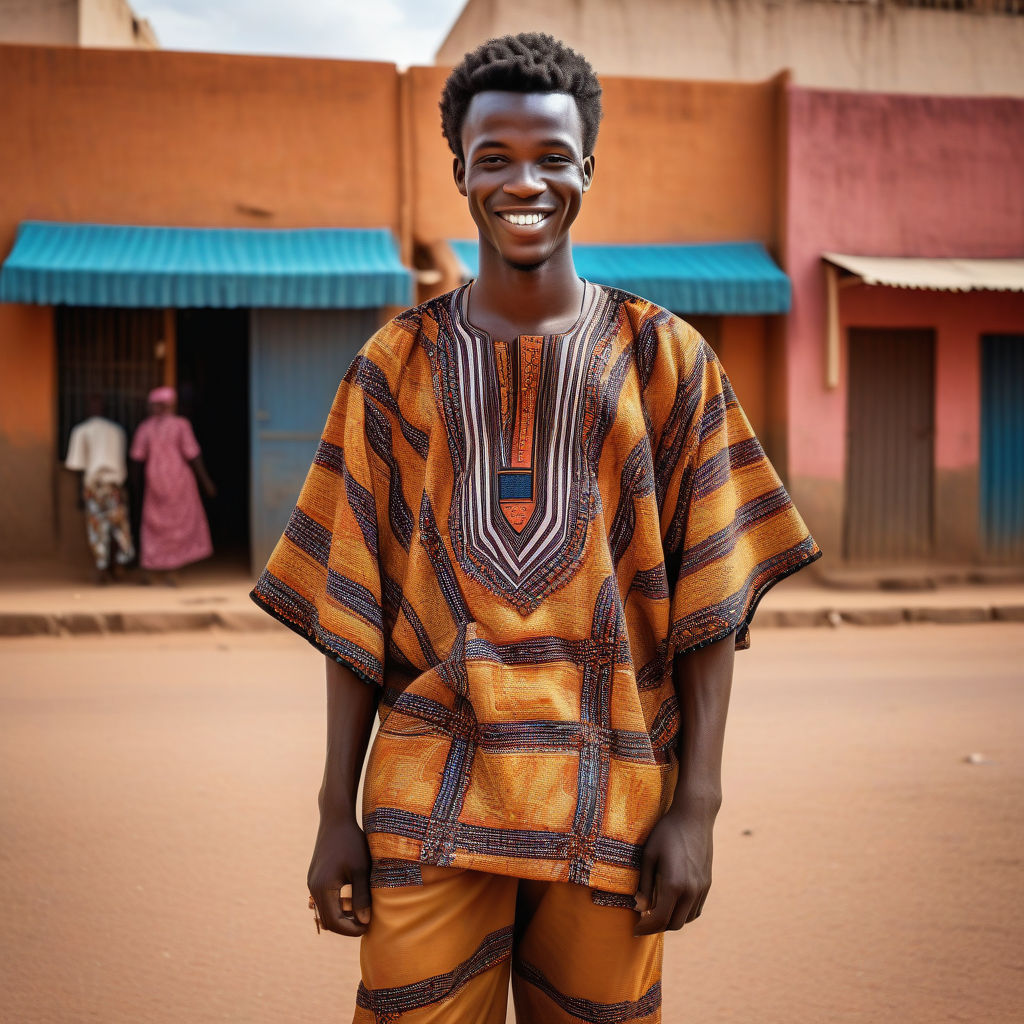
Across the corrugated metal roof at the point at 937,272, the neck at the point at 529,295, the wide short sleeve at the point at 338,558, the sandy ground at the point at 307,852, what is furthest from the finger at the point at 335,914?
the corrugated metal roof at the point at 937,272

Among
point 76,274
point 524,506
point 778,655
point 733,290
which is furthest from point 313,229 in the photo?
point 524,506

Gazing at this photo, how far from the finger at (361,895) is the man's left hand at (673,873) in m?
0.36

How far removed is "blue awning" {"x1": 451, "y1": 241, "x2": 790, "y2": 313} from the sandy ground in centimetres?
463

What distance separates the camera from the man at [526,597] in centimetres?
161

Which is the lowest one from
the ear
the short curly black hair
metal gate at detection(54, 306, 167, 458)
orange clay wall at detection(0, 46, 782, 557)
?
the ear

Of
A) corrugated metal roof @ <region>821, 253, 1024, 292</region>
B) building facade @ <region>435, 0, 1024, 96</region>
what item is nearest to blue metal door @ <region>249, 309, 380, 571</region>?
corrugated metal roof @ <region>821, 253, 1024, 292</region>

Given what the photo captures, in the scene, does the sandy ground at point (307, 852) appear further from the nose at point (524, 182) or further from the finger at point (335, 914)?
the nose at point (524, 182)

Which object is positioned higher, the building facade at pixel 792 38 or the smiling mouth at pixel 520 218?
the building facade at pixel 792 38

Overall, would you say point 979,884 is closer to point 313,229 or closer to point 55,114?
point 313,229

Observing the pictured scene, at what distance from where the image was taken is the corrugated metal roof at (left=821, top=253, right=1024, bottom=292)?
417 inches

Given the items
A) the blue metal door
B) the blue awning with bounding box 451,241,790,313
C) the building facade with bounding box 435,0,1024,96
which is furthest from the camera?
the building facade with bounding box 435,0,1024,96

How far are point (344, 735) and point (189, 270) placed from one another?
9.01 m

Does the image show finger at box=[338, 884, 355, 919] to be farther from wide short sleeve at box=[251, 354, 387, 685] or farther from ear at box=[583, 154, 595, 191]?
ear at box=[583, 154, 595, 191]

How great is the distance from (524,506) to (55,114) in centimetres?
1028
